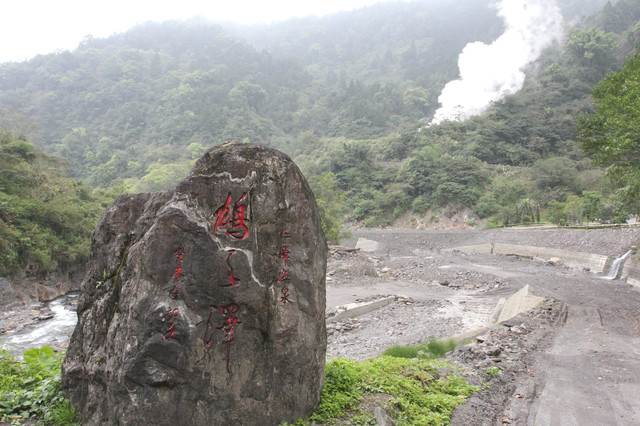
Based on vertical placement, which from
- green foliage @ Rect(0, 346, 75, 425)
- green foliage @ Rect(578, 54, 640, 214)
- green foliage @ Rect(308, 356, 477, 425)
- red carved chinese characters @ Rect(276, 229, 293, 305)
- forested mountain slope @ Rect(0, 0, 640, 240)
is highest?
forested mountain slope @ Rect(0, 0, 640, 240)

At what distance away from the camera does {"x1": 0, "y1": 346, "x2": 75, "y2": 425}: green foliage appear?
3.50m

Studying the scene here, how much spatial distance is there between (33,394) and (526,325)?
31.5 feet

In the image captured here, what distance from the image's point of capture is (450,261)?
24.4 meters

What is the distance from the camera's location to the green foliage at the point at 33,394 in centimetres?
350

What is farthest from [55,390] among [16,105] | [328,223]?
[16,105]

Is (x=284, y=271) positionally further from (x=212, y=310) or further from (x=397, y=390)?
(x=397, y=390)

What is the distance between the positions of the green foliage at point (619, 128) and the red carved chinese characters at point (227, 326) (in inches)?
463

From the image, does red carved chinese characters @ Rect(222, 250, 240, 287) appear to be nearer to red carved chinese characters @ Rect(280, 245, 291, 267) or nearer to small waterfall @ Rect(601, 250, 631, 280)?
red carved chinese characters @ Rect(280, 245, 291, 267)

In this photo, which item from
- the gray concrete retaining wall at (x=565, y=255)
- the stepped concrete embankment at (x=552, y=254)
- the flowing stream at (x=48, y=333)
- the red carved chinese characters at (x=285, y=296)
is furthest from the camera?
the stepped concrete embankment at (x=552, y=254)

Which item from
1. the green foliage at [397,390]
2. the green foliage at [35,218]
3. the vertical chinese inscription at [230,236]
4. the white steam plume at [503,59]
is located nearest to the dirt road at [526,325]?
the green foliage at [397,390]

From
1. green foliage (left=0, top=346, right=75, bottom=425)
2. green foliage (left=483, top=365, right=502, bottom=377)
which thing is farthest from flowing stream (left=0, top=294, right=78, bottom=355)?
green foliage (left=483, top=365, right=502, bottom=377)

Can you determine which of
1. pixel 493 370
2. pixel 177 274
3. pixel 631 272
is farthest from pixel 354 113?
pixel 177 274

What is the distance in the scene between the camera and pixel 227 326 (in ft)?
11.2

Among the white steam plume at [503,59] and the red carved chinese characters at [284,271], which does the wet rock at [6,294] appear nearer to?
the red carved chinese characters at [284,271]
